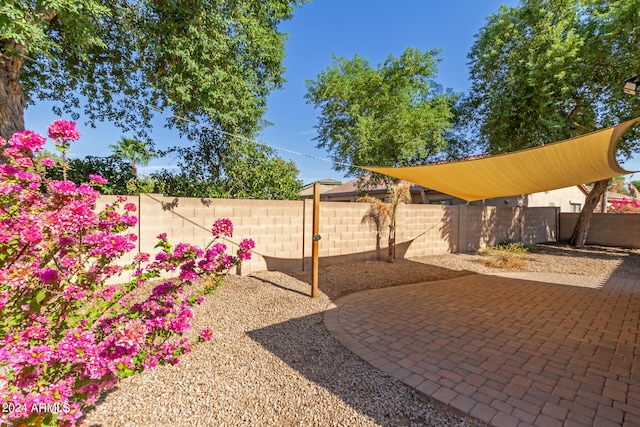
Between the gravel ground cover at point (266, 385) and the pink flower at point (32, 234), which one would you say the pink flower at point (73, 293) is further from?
the gravel ground cover at point (266, 385)

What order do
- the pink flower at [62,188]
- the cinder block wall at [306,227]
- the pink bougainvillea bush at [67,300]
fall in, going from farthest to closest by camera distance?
the cinder block wall at [306,227] → the pink flower at [62,188] → the pink bougainvillea bush at [67,300]

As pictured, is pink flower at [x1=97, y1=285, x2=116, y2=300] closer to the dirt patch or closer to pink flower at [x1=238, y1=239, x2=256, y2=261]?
pink flower at [x1=238, y1=239, x2=256, y2=261]

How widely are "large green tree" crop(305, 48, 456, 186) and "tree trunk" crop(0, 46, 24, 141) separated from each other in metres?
9.21

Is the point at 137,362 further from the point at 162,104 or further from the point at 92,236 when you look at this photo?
the point at 162,104

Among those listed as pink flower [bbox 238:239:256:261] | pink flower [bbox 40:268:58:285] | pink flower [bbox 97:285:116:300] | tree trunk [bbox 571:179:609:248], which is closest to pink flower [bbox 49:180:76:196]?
pink flower [bbox 40:268:58:285]

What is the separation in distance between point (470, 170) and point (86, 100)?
945 cm

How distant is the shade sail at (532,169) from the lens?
4.09 meters

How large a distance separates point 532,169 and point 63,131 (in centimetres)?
635

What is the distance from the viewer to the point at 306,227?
6.70 metres

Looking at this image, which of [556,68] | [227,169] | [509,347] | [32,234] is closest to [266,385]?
[32,234]

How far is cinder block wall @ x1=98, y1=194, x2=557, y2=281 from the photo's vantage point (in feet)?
17.1

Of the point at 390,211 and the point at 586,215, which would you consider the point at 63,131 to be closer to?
the point at 390,211

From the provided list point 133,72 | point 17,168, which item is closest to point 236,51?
point 133,72

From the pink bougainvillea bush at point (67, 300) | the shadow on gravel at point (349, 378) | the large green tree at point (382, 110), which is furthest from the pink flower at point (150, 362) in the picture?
the large green tree at point (382, 110)
